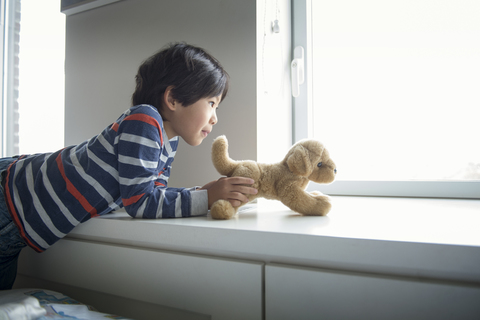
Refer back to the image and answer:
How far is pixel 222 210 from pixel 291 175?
0.17 metres

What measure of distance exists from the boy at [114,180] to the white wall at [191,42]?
190mm

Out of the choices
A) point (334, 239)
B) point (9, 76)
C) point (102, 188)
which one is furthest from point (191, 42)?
point (9, 76)

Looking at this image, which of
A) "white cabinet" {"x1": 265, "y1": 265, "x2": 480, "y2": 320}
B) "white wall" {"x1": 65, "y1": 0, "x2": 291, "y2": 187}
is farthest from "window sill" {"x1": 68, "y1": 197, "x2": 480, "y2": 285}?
"white wall" {"x1": 65, "y1": 0, "x2": 291, "y2": 187}

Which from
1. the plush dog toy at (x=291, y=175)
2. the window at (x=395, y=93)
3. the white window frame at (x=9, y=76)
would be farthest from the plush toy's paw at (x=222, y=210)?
the white window frame at (x=9, y=76)

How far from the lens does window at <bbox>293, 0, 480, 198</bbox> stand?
3.32 ft

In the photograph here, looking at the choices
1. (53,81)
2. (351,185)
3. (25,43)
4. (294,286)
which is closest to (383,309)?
(294,286)

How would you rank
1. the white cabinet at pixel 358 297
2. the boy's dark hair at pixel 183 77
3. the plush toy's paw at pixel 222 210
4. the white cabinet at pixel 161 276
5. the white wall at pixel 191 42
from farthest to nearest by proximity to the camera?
the white wall at pixel 191 42, the boy's dark hair at pixel 183 77, the plush toy's paw at pixel 222 210, the white cabinet at pixel 161 276, the white cabinet at pixel 358 297

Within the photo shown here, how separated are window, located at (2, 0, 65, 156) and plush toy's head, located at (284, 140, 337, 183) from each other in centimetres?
128

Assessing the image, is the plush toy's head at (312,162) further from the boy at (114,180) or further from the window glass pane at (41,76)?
the window glass pane at (41,76)

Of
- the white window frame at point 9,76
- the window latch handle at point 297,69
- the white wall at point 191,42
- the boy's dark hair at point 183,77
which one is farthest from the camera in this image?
the white window frame at point 9,76

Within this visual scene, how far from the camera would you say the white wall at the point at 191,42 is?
0.94m

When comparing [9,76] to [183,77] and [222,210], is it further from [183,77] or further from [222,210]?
[222,210]

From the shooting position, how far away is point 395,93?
110 centimetres

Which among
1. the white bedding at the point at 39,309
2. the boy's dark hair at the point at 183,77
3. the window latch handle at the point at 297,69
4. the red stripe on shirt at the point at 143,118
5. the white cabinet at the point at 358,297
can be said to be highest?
the window latch handle at the point at 297,69
